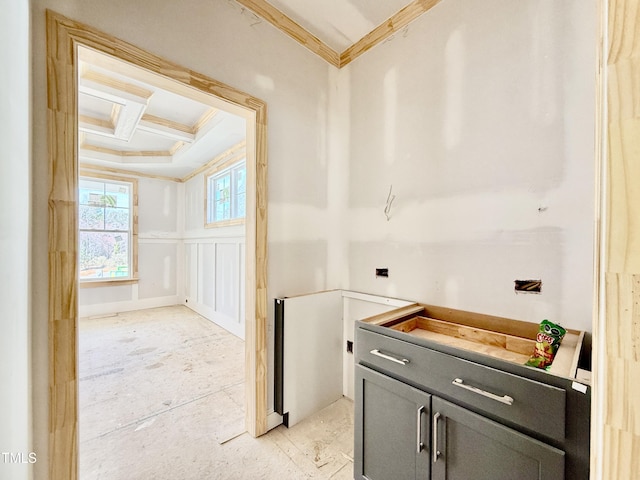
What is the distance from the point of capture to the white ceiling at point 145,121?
60.6 inches

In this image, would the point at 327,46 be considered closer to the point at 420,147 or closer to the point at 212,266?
the point at 420,147

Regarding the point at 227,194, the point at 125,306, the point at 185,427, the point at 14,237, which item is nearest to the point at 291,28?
the point at 14,237

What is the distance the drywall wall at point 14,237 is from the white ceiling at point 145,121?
0.60 metres

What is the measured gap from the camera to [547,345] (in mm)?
1076

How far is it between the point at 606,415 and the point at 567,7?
68.0 inches

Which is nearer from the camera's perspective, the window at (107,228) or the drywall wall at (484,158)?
the drywall wall at (484,158)

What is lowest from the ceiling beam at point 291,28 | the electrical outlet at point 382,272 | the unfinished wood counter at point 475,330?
the unfinished wood counter at point 475,330

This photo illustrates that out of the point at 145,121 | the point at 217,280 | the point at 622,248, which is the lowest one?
the point at 217,280

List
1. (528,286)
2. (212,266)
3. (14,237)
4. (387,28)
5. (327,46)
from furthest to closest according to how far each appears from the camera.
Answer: (212,266)
(327,46)
(387,28)
(528,286)
(14,237)

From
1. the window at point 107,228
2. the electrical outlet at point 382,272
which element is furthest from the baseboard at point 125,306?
the electrical outlet at point 382,272

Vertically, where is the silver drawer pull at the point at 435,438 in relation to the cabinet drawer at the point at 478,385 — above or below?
below

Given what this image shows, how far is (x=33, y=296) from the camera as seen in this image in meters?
1.03

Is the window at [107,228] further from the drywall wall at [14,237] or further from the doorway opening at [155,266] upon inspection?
the drywall wall at [14,237]

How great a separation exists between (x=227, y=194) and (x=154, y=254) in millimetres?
2202
